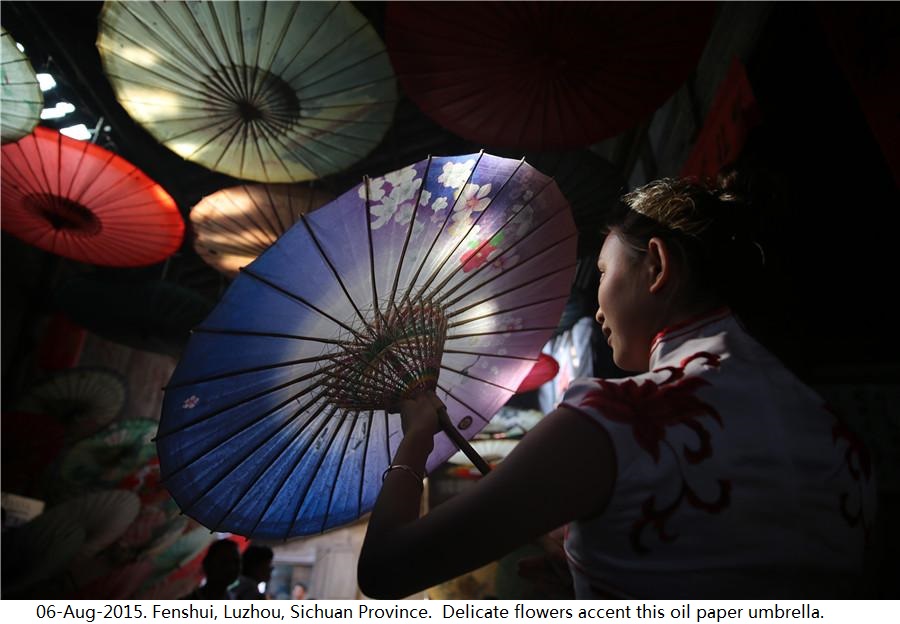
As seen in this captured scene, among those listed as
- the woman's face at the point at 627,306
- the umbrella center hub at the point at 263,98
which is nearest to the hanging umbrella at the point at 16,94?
the umbrella center hub at the point at 263,98

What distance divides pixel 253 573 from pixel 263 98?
457 centimetres

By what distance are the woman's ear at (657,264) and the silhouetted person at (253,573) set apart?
17.3 ft

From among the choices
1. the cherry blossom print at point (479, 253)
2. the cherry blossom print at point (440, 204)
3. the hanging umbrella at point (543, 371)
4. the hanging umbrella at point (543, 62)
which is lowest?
the cherry blossom print at point (479, 253)

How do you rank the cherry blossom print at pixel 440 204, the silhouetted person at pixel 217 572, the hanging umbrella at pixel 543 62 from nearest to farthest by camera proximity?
the cherry blossom print at pixel 440 204
the hanging umbrella at pixel 543 62
the silhouetted person at pixel 217 572

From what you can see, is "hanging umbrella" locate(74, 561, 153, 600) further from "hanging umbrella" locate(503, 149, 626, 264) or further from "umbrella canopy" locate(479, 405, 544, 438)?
"hanging umbrella" locate(503, 149, 626, 264)

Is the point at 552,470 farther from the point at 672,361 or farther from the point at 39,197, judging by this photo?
the point at 39,197

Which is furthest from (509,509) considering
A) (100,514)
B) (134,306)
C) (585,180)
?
(134,306)

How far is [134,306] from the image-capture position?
7035 mm

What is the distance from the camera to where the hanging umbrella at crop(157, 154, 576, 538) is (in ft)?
5.04

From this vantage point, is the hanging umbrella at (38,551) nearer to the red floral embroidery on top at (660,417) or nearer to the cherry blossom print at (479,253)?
the cherry blossom print at (479,253)

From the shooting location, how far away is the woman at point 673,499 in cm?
83

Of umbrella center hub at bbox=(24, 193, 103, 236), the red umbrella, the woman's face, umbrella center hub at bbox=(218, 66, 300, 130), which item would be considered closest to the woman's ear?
the woman's face

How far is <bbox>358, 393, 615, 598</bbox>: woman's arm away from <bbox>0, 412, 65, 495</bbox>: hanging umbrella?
32.5 feet

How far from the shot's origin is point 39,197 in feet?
18.7
